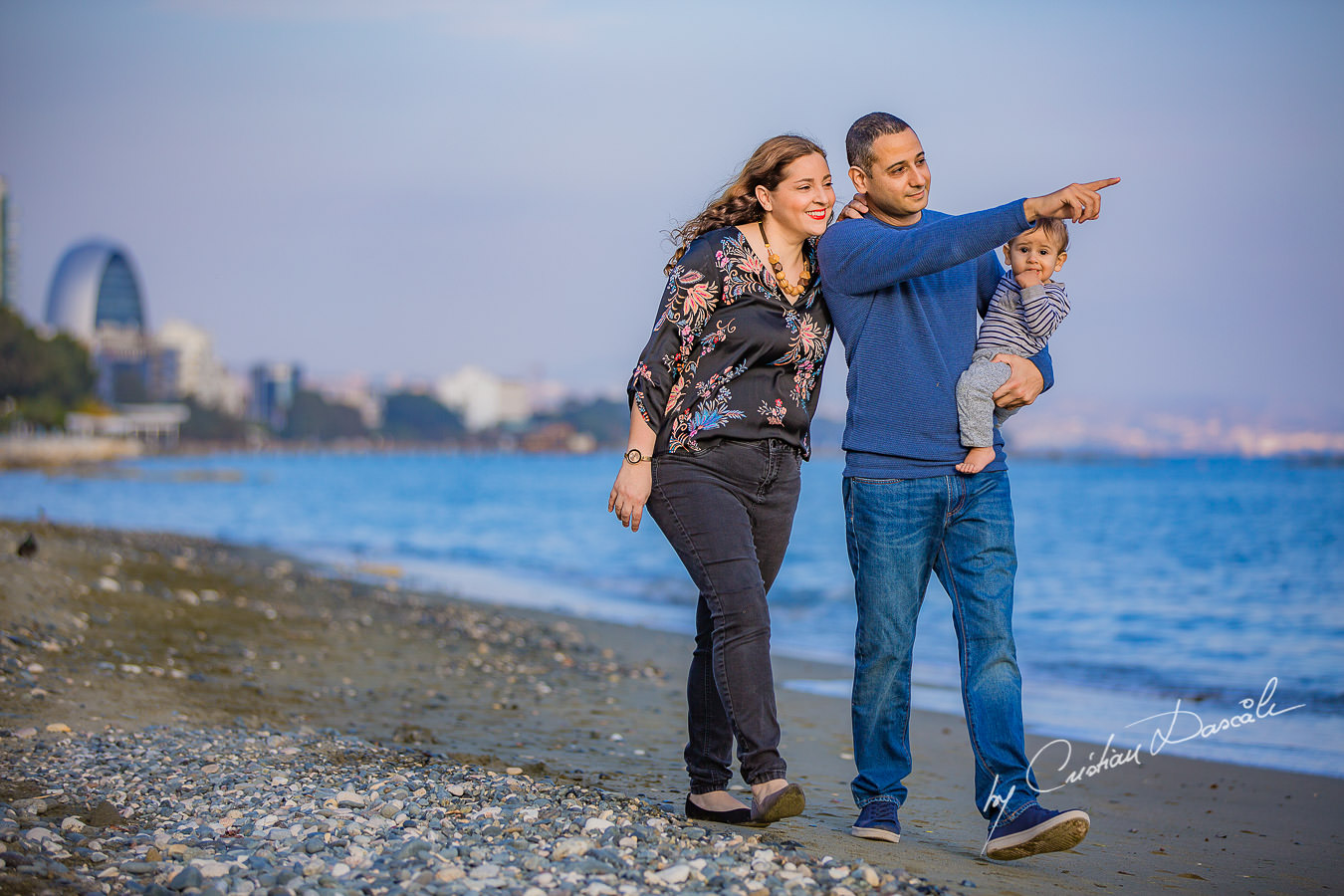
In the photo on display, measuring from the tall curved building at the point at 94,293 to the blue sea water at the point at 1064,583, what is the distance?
14424 centimetres

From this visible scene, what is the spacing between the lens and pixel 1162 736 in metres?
6.23

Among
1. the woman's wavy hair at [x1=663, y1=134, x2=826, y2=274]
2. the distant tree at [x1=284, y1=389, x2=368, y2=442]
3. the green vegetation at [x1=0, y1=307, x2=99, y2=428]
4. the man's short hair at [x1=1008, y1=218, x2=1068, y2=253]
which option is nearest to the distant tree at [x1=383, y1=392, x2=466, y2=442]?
the distant tree at [x1=284, y1=389, x2=368, y2=442]

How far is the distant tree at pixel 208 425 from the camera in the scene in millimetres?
140125

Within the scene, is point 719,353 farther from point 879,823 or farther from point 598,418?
point 598,418

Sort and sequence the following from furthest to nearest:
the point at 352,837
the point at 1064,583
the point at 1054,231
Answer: the point at 1064,583 → the point at 1054,231 → the point at 352,837

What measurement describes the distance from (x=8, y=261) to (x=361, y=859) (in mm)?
194204

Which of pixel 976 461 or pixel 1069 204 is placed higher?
pixel 1069 204

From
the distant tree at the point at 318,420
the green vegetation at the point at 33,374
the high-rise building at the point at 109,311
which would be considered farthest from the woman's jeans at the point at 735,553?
the high-rise building at the point at 109,311

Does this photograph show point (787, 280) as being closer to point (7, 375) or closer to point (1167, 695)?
point (1167, 695)

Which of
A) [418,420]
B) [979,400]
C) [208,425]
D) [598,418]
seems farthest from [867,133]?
[418,420]

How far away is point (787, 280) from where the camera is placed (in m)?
3.19

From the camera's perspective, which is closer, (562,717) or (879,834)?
(879,834)

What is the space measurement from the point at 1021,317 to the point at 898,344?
1.14 ft

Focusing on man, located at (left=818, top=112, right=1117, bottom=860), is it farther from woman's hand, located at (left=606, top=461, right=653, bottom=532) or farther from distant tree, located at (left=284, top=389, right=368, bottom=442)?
distant tree, located at (left=284, top=389, right=368, bottom=442)
